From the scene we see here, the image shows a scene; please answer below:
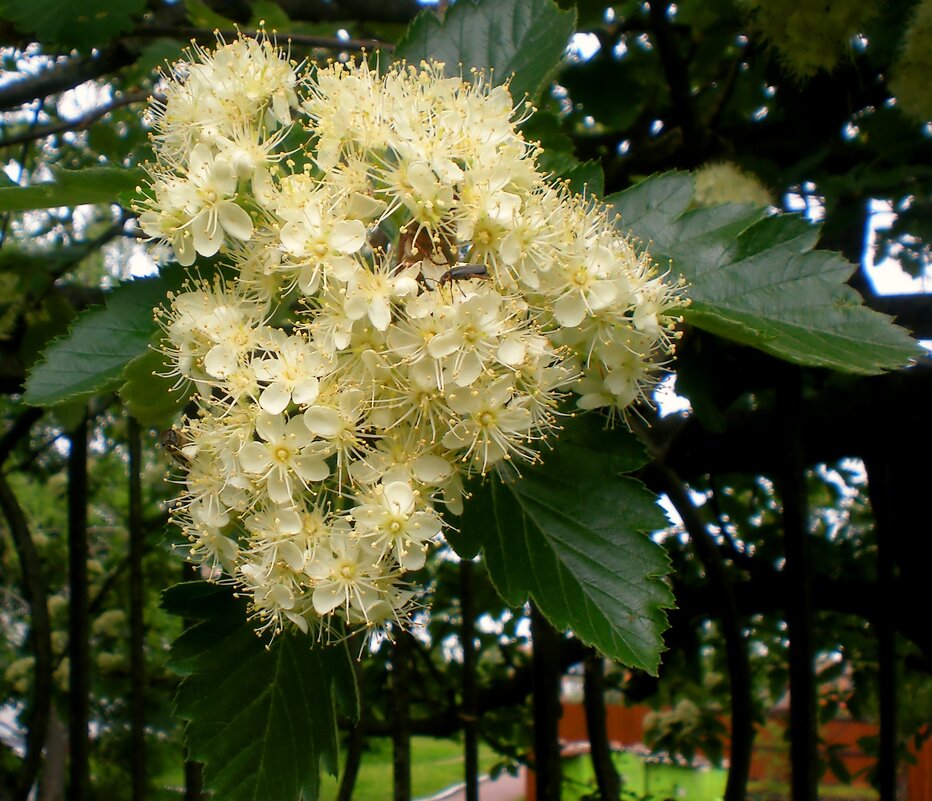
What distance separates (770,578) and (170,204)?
182cm

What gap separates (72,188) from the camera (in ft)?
3.04

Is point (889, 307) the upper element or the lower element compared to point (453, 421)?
upper

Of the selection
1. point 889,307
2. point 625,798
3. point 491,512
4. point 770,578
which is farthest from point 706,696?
point 491,512

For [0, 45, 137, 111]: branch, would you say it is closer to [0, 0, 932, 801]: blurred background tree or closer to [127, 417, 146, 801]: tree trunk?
[0, 0, 932, 801]: blurred background tree

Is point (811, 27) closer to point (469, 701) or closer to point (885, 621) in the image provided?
point (885, 621)

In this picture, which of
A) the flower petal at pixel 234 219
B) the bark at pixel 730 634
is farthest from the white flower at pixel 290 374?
the bark at pixel 730 634

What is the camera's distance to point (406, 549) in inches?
30.5

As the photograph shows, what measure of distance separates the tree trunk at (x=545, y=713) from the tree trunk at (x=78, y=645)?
1.02m

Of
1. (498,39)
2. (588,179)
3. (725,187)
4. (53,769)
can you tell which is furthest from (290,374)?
(53,769)

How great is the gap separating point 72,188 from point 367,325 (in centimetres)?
39

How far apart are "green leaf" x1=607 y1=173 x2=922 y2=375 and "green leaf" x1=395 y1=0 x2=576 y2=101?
188 millimetres

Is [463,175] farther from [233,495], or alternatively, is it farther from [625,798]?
[625,798]

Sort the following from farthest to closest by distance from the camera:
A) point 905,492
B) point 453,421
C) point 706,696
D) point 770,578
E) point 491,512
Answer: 1. point 706,696
2. point 770,578
3. point 905,492
4. point 491,512
5. point 453,421

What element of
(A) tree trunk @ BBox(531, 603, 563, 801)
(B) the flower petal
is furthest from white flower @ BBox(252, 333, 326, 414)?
(A) tree trunk @ BBox(531, 603, 563, 801)
